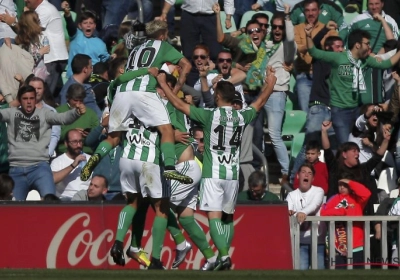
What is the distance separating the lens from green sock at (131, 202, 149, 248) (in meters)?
12.5

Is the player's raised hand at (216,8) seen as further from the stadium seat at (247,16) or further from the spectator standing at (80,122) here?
the spectator standing at (80,122)

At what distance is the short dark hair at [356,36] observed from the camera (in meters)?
17.2

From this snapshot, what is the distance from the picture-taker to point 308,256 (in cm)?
1445

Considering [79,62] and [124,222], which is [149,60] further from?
[79,62]

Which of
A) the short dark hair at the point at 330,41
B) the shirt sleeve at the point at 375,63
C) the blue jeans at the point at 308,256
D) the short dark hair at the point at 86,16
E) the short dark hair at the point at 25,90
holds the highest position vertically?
the short dark hair at the point at 86,16

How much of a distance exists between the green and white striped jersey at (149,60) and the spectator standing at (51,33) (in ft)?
19.0

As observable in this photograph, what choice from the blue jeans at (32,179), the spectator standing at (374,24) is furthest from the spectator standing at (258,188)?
the spectator standing at (374,24)

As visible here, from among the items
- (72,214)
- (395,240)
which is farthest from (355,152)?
(72,214)

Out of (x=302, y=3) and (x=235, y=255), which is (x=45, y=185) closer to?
(x=235, y=255)

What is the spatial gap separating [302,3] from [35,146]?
17.7ft

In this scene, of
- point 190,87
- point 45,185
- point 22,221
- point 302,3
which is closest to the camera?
point 22,221

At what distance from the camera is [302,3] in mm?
18656

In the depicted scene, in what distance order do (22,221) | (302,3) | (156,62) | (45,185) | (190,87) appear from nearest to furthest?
(156,62) < (22,221) < (45,185) < (190,87) < (302,3)

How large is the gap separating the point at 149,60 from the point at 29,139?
11.9 ft
